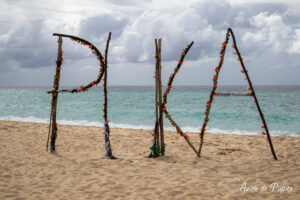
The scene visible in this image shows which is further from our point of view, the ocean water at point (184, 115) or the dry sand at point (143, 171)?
the ocean water at point (184, 115)

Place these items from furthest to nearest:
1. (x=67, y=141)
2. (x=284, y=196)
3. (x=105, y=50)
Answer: (x=67, y=141) < (x=105, y=50) < (x=284, y=196)

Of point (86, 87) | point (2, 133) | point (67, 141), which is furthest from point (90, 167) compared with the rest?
point (2, 133)

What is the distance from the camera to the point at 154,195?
15.4 ft

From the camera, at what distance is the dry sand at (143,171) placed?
4.79 m

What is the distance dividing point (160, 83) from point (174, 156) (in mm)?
2202

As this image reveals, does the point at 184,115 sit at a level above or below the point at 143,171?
below

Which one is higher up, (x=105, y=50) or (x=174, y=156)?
(x=105, y=50)

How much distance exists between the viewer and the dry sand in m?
4.79

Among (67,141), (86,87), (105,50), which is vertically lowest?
(67,141)

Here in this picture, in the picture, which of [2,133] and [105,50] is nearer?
[105,50]

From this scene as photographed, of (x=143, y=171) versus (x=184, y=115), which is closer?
(x=143, y=171)

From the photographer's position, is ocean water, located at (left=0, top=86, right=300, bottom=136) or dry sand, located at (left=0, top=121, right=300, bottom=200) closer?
dry sand, located at (left=0, top=121, right=300, bottom=200)

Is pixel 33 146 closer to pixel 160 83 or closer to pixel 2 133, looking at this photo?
pixel 2 133

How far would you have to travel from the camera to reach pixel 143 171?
20.0 feet
